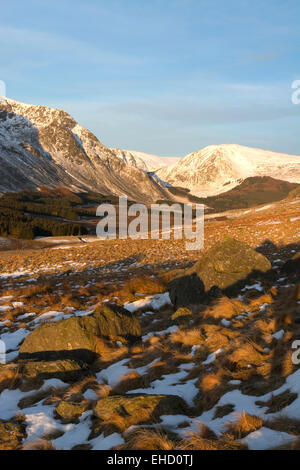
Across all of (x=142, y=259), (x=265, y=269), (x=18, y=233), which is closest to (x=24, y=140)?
(x=18, y=233)

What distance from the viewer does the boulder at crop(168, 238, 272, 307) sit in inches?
444

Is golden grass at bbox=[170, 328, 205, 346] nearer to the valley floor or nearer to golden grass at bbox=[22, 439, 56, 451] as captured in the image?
the valley floor

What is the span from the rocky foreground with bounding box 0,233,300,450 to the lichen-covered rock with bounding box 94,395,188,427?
15mm

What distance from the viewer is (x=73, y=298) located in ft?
45.9

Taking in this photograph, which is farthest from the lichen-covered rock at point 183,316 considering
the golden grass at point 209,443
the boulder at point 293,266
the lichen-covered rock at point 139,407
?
the golden grass at point 209,443

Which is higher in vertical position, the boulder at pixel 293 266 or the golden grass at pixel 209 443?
the boulder at pixel 293 266

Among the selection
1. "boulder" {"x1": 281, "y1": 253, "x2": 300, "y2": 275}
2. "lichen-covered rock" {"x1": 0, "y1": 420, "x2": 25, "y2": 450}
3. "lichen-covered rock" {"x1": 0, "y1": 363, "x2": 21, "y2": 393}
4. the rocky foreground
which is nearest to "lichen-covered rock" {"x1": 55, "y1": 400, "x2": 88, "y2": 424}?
the rocky foreground

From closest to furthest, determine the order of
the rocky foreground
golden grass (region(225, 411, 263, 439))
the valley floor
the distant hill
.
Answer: golden grass (region(225, 411, 263, 439)) < the valley floor < the rocky foreground < the distant hill

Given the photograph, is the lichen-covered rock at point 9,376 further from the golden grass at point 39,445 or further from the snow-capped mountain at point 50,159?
the snow-capped mountain at point 50,159

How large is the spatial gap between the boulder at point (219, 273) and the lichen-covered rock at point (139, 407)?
615 centimetres

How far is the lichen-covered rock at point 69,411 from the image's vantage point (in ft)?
17.0

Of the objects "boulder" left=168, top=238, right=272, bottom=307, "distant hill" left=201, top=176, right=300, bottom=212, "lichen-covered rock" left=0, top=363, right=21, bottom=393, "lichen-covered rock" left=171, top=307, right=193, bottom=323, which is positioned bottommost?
"lichen-covered rock" left=0, top=363, right=21, bottom=393

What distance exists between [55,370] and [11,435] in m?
2.39

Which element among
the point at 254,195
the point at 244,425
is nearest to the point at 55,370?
the point at 244,425
